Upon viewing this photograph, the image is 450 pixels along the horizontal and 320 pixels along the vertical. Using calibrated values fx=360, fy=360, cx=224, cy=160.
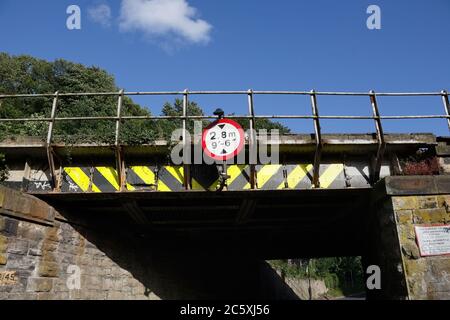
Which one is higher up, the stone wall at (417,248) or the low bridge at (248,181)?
the low bridge at (248,181)

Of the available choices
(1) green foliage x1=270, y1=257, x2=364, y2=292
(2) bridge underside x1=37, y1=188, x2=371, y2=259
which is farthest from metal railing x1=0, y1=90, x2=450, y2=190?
(1) green foliage x1=270, y1=257, x2=364, y2=292

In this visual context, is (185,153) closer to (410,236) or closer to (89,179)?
(89,179)

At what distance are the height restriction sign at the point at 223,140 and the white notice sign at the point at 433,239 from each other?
3510 mm

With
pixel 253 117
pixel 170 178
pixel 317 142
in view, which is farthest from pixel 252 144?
pixel 170 178

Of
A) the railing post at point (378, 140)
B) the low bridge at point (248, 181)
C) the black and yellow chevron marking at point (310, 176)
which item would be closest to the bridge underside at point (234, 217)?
the low bridge at point (248, 181)

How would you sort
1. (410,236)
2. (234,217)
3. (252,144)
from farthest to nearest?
(234,217), (252,144), (410,236)

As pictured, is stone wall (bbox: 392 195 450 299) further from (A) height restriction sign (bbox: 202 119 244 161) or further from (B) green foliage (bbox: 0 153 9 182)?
(B) green foliage (bbox: 0 153 9 182)

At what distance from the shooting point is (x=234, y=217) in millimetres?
9898

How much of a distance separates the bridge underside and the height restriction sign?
35.7 inches

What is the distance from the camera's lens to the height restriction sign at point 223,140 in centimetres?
707

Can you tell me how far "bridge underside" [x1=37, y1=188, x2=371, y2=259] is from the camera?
303 inches

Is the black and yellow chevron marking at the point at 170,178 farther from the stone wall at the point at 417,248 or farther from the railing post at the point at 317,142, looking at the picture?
the stone wall at the point at 417,248

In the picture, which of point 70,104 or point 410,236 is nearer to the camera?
point 410,236

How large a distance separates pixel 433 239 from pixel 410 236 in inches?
14.2
